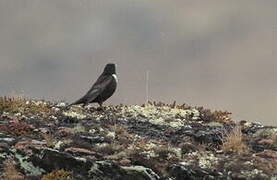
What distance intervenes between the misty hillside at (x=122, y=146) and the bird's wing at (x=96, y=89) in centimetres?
111

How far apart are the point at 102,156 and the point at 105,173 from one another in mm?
1180

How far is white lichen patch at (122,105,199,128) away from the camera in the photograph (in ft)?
74.2

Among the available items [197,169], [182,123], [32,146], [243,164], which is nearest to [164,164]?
[197,169]

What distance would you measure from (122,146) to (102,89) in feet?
26.5

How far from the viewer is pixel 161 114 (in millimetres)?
24641

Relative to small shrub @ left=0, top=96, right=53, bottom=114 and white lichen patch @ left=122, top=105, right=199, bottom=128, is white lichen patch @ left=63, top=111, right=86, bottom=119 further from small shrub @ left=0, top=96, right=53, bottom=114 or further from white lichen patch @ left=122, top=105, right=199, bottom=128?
white lichen patch @ left=122, top=105, right=199, bottom=128

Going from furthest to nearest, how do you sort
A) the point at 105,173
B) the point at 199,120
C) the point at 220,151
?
the point at 199,120 < the point at 220,151 < the point at 105,173

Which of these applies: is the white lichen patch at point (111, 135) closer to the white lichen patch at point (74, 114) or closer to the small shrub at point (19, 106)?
the white lichen patch at point (74, 114)

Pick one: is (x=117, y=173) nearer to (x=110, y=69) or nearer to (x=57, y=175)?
(x=57, y=175)

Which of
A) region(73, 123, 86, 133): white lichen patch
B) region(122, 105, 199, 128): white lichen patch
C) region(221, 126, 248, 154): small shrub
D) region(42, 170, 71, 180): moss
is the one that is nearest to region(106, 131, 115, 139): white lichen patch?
region(73, 123, 86, 133): white lichen patch

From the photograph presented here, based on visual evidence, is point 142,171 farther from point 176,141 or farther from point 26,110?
point 26,110

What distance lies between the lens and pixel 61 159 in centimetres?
1545

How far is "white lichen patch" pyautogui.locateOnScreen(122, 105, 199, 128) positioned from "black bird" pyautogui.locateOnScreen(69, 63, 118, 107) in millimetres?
879

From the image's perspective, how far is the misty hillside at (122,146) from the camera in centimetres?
1541
